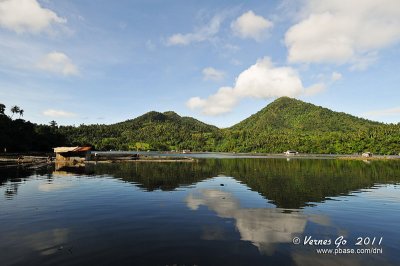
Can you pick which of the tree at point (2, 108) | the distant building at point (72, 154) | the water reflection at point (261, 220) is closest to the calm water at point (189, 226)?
the water reflection at point (261, 220)

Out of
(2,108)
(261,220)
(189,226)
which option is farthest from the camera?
(2,108)

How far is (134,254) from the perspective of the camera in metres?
18.4

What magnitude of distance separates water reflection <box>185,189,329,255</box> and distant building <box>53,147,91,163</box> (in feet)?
301

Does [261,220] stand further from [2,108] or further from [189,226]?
A: [2,108]

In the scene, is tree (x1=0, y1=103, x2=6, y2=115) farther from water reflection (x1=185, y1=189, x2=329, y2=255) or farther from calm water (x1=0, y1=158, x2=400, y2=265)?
water reflection (x1=185, y1=189, x2=329, y2=255)

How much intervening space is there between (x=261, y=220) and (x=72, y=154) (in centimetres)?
11221

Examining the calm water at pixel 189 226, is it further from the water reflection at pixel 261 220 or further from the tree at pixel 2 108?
the tree at pixel 2 108

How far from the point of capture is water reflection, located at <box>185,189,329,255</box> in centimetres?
2195

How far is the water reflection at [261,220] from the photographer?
2195 cm

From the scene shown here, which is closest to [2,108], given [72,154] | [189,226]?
[72,154]

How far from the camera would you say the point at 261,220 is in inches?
1093

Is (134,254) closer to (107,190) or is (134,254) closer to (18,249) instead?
(18,249)

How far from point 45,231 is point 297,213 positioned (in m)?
24.5

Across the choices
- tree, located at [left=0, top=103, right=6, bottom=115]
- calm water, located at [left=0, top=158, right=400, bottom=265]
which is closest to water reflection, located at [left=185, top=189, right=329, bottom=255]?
calm water, located at [left=0, top=158, right=400, bottom=265]
